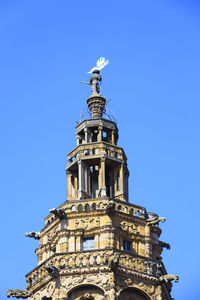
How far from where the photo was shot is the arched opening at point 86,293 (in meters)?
56.7

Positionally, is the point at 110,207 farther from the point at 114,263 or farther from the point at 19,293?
the point at 19,293

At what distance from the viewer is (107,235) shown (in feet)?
193

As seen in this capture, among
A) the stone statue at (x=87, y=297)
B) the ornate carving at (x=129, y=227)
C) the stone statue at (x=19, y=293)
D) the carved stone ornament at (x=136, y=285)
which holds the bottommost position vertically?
the stone statue at (x=87, y=297)

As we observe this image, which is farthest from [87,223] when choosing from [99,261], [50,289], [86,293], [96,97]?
[96,97]

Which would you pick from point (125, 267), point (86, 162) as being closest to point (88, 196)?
point (86, 162)

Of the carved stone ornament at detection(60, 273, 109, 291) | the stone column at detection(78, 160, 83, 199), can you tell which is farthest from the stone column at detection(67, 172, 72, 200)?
the carved stone ornament at detection(60, 273, 109, 291)

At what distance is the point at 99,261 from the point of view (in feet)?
189

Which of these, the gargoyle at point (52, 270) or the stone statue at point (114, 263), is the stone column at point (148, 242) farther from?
the gargoyle at point (52, 270)

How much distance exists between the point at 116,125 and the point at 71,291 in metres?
13.4

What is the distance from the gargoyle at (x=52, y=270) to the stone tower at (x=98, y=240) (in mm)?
55

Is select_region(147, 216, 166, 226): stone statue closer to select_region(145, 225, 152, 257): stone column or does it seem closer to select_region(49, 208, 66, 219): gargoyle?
select_region(145, 225, 152, 257): stone column

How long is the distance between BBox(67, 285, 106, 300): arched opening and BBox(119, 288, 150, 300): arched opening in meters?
1.21

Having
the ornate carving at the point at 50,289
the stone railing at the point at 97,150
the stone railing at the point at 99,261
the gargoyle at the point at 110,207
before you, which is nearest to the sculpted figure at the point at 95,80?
the stone railing at the point at 97,150

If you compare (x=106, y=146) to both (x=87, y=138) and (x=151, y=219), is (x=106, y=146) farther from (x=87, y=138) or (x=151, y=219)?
(x=151, y=219)
